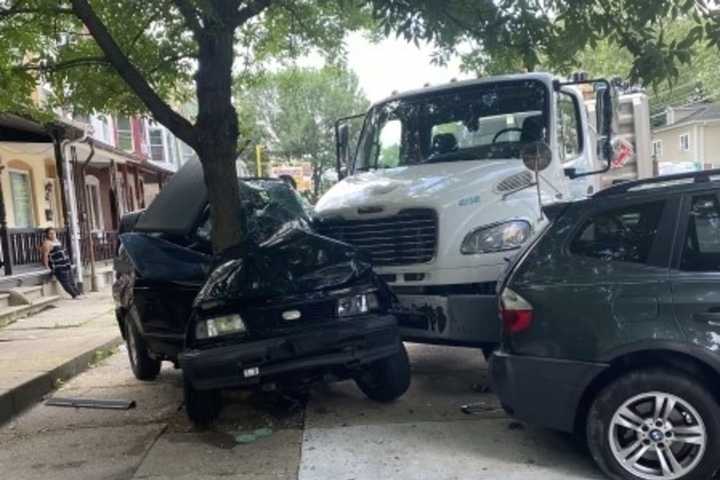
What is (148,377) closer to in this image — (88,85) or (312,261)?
(312,261)

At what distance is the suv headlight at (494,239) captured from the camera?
5582mm

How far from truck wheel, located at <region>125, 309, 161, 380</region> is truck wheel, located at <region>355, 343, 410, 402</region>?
248 centimetres

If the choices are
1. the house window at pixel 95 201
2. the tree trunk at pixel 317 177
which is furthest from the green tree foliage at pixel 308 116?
the house window at pixel 95 201

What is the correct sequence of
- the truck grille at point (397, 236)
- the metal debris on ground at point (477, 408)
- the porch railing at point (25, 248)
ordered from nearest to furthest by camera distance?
the metal debris on ground at point (477, 408), the truck grille at point (397, 236), the porch railing at point (25, 248)

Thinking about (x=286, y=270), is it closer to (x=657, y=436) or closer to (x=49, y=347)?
(x=657, y=436)

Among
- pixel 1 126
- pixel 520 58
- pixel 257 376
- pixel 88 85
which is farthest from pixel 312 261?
pixel 1 126

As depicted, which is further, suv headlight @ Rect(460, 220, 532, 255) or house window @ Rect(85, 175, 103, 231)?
house window @ Rect(85, 175, 103, 231)

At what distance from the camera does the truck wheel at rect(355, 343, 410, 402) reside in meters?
5.61

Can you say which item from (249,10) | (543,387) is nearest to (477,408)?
(543,387)

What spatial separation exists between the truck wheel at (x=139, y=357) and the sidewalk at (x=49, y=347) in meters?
0.84

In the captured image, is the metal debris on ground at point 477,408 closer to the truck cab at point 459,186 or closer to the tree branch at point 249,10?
the truck cab at point 459,186

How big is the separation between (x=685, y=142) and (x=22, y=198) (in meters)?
39.0

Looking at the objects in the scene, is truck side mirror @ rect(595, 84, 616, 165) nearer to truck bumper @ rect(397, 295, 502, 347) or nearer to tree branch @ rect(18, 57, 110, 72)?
truck bumper @ rect(397, 295, 502, 347)

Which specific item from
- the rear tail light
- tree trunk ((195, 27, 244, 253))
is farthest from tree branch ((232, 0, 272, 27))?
the rear tail light
